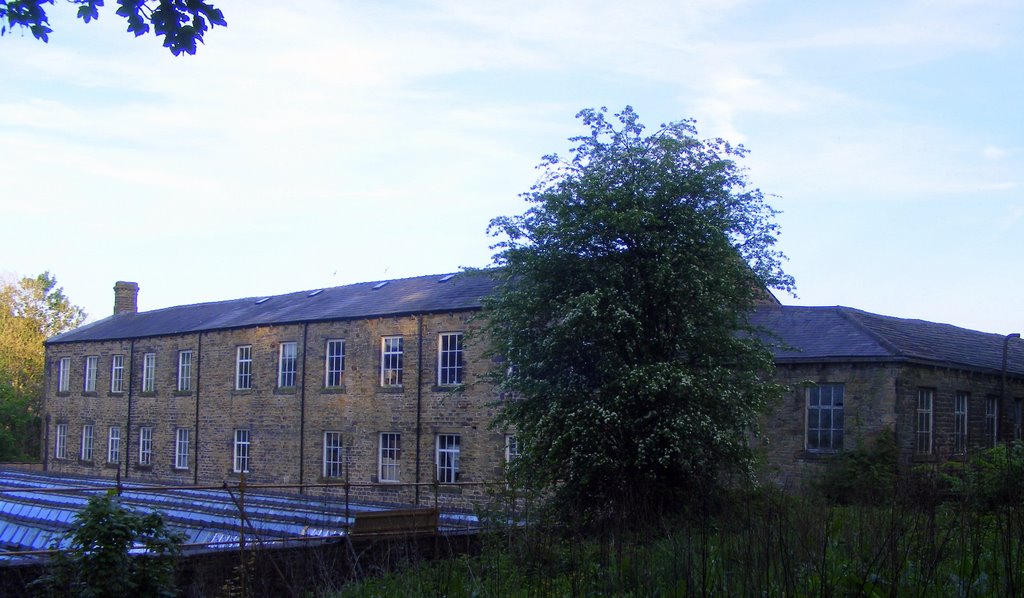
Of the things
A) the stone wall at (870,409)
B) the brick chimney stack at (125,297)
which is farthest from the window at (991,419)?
the brick chimney stack at (125,297)


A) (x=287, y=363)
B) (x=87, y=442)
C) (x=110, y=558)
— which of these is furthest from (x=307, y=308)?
(x=110, y=558)

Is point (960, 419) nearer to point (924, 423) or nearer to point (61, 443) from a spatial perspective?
point (924, 423)

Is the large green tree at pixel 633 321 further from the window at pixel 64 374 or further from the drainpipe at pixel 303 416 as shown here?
the window at pixel 64 374

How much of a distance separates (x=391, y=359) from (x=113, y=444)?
15.1m

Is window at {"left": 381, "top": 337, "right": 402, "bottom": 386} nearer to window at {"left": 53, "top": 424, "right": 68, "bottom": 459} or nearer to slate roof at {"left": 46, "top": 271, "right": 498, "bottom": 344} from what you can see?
slate roof at {"left": 46, "top": 271, "right": 498, "bottom": 344}

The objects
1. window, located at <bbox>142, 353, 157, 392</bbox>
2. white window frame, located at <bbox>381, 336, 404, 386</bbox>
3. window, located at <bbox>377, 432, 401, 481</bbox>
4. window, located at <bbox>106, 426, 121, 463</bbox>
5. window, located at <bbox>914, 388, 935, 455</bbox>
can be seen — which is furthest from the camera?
window, located at <bbox>106, 426, 121, 463</bbox>

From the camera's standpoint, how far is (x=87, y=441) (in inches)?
1545

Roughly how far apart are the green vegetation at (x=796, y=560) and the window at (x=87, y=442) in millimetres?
30888

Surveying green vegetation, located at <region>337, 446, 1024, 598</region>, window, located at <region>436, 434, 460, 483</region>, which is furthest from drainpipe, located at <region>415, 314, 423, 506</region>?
green vegetation, located at <region>337, 446, 1024, 598</region>

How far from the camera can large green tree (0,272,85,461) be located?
48531mm

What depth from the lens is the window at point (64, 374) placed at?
4069cm

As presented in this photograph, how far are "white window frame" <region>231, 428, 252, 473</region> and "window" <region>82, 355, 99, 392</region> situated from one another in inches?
395

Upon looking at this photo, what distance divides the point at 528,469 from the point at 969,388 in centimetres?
1433

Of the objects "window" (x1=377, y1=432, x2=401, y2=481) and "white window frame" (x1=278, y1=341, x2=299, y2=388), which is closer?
"window" (x1=377, y1=432, x2=401, y2=481)
